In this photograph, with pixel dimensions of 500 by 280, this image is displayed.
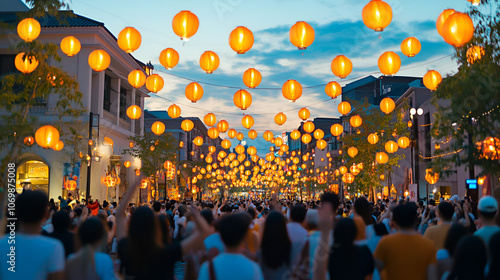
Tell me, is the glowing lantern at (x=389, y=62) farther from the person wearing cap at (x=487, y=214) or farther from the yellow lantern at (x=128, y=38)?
the person wearing cap at (x=487, y=214)

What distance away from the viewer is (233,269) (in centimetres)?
333

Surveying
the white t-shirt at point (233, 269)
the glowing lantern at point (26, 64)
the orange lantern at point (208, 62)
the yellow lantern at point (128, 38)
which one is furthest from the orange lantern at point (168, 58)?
the white t-shirt at point (233, 269)

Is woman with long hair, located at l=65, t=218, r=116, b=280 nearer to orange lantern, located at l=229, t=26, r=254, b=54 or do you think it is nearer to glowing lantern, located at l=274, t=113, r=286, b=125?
orange lantern, located at l=229, t=26, r=254, b=54

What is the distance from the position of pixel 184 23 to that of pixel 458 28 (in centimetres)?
577

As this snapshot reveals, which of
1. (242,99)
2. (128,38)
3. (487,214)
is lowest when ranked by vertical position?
(487,214)

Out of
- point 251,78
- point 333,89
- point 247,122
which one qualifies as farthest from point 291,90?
point 247,122

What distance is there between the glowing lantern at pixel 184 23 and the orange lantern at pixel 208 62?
6.14ft

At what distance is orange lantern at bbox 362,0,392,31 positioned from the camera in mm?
10102

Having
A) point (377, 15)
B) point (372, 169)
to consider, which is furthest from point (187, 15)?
point (372, 169)

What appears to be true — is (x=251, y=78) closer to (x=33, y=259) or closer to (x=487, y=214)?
(x=487, y=214)

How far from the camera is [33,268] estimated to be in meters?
3.53

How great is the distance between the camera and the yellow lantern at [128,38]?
1159cm

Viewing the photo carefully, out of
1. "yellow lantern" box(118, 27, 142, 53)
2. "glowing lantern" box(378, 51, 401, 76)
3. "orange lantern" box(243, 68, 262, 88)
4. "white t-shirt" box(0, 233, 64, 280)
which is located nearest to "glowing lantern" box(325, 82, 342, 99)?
"orange lantern" box(243, 68, 262, 88)

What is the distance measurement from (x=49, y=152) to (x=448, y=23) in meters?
24.8
